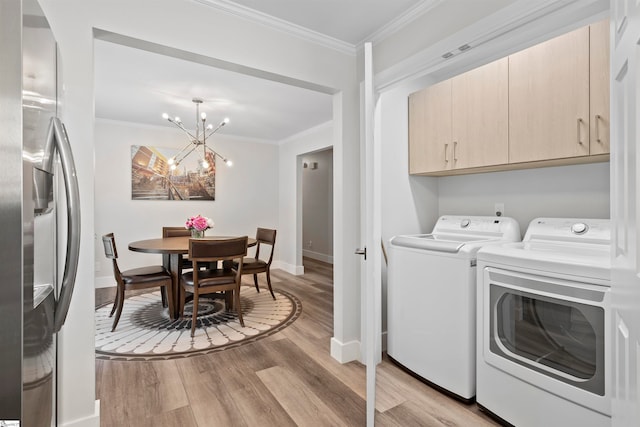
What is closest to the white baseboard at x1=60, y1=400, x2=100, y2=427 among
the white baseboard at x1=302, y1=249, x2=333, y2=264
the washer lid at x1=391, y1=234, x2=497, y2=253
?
the washer lid at x1=391, y1=234, x2=497, y2=253

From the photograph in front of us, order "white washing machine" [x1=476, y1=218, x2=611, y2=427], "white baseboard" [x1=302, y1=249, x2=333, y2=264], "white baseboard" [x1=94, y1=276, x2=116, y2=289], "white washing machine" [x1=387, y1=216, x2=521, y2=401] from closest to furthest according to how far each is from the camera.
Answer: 1. "white washing machine" [x1=476, y1=218, x2=611, y2=427]
2. "white washing machine" [x1=387, y1=216, x2=521, y2=401]
3. "white baseboard" [x1=94, y1=276, x2=116, y2=289]
4. "white baseboard" [x1=302, y1=249, x2=333, y2=264]

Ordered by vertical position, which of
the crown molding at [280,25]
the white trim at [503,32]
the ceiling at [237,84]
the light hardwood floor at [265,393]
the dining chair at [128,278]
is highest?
the ceiling at [237,84]

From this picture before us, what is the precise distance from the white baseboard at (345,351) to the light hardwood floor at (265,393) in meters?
0.05

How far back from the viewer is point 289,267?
18.9ft

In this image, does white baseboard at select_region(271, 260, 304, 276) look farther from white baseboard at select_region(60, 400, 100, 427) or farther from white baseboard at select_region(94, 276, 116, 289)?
white baseboard at select_region(60, 400, 100, 427)

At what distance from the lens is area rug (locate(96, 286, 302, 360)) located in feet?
8.56

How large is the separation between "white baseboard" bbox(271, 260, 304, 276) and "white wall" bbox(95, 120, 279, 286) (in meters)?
0.13

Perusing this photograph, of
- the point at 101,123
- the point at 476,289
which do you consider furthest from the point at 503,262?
the point at 101,123

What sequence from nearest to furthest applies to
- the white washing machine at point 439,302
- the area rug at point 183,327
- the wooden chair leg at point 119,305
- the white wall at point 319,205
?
the white washing machine at point 439,302 → the area rug at point 183,327 → the wooden chair leg at point 119,305 → the white wall at point 319,205

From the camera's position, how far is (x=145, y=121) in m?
4.57

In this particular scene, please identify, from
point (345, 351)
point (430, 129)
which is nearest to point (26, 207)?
point (345, 351)

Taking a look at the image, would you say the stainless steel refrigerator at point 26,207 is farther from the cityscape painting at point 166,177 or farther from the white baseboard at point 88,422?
the cityscape painting at point 166,177

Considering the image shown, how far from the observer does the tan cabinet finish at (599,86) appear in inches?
63.8

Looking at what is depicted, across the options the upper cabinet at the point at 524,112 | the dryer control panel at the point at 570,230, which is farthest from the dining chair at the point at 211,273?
the dryer control panel at the point at 570,230
